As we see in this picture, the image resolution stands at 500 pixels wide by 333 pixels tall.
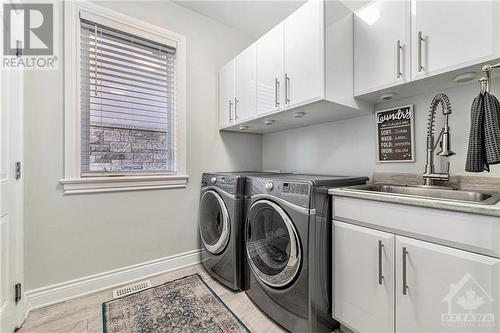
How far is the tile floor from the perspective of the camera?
1355mm

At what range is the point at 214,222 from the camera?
207 cm

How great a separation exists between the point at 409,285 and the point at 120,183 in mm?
2094

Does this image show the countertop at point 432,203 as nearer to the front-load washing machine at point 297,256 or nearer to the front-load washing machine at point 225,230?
the front-load washing machine at point 297,256

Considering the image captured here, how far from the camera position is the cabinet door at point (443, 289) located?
80 centimetres

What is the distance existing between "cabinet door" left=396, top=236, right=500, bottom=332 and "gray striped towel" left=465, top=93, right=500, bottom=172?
0.52 metres

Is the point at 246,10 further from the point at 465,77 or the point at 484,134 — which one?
the point at 484,134

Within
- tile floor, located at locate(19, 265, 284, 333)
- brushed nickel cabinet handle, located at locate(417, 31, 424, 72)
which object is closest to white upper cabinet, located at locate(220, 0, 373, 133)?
brushed nickel cabinet handle, located at locate(417, 31, 424, 72)

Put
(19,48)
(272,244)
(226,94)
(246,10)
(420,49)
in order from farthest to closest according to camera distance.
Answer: (226,94) < (246,10) < (272,244) < (19,48) < (420,49)

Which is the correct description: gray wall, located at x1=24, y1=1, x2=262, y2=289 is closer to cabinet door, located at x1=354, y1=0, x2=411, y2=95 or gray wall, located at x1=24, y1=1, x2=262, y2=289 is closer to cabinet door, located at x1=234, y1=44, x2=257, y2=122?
cabinet door, located at x1=234, y1=44, x2=257, y2=122

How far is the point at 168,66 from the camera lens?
2.16m

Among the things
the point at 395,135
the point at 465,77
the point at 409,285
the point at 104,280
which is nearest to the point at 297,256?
the point at 409,285

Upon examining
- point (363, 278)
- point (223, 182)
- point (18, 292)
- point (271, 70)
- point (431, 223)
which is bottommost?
point (18, 292)

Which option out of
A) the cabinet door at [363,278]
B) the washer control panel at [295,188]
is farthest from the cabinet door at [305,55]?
the cabinet door at [363,278]

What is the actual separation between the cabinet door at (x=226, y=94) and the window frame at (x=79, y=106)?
42cm
